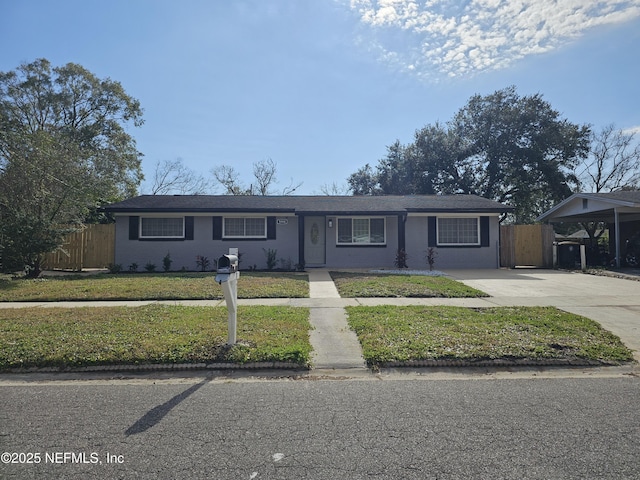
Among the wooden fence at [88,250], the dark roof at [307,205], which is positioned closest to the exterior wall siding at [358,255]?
the dark roof at [307,205]

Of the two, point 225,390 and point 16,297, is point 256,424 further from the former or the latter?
point 16,297

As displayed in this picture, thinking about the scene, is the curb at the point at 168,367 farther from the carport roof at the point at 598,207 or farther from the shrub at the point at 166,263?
the carport roof at the point at 598,207

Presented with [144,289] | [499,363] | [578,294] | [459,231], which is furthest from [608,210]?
[144,289]

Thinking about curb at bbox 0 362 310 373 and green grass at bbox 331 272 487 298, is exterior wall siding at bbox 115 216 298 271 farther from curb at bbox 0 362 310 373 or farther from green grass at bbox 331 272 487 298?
curb at bbox 0 362 310 373

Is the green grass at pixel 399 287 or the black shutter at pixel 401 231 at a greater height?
the black shutter at pixel 401 231

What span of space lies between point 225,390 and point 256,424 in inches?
35.9

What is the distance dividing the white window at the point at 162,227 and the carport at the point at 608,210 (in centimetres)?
1772

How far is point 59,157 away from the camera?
13727mm

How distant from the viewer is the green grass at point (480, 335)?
5004 millimetres

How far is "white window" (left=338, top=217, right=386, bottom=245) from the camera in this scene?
1653 cm

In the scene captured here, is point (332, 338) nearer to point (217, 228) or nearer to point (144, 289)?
point (144, 289)

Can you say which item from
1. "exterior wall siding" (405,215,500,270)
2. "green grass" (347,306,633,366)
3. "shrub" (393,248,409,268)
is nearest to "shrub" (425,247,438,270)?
"exterior wall siding" (405,215,500,270)

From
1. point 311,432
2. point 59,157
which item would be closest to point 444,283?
point 311,432

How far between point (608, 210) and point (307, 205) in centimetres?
1329
